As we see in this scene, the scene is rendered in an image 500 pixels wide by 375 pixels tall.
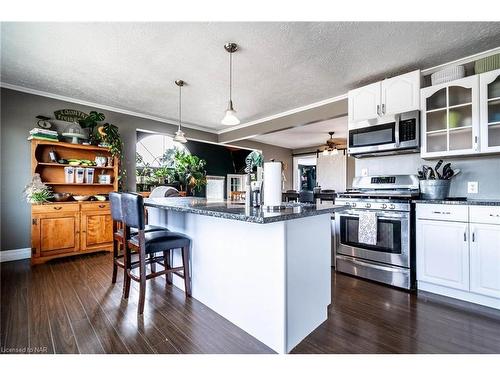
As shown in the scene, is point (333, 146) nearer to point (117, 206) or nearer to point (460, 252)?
point (460, 252)

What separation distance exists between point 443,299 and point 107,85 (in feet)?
14.9

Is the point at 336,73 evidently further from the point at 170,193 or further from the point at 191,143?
the point at 191,143

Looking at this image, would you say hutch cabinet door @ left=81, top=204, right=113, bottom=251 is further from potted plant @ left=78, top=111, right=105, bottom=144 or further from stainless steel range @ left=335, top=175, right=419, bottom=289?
stainless steel range @ left=335, top=175, right=419, bottom=289

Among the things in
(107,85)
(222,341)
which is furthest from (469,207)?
(107,85)

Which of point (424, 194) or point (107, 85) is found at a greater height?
point (107, 85)

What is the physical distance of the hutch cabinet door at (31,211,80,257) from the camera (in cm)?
312

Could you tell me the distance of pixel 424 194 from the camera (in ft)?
8.36

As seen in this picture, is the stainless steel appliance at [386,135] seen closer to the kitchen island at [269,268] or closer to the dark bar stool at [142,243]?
the kitchen island at [269,268]

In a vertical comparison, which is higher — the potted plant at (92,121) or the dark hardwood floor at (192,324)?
the potted plant at (92,121)

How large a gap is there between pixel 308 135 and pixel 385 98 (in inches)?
143

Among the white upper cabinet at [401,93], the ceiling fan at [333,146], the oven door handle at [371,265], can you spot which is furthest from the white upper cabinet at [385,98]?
the ceiling fan at [333,146]

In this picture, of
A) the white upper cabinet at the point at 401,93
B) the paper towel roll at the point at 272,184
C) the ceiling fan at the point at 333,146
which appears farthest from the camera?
the ceiling fan at the point at 333,146

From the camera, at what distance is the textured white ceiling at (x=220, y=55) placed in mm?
2082

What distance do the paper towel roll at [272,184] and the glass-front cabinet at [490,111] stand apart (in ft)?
6.94
